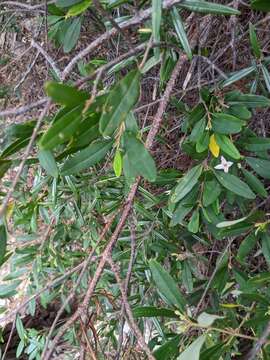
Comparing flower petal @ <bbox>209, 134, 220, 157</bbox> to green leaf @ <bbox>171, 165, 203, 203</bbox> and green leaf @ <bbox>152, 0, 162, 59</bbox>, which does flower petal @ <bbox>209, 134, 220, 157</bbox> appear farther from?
green leaf @ <bbox>152, 0, 162, 59</bbox>

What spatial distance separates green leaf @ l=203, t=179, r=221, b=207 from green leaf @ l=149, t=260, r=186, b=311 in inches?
7.2

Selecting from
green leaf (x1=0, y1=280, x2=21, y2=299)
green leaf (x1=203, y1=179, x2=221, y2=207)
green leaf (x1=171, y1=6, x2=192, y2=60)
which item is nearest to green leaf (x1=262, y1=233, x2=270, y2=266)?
green leaf (x1=203, y1=179, x2=221, y2=207)

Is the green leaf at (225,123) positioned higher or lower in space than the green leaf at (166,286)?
higher

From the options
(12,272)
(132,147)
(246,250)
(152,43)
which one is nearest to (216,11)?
(152,43)

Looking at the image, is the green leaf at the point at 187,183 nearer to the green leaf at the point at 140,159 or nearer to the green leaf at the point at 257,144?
the green leaf at the point at 257,144

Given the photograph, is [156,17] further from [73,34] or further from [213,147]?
[73,34]

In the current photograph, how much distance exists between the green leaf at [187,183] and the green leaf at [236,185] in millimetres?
42

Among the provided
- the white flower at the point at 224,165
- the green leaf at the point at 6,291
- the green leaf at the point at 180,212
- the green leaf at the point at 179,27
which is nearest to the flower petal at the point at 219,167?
the white flower at the point at 224,165

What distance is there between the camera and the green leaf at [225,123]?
780mm

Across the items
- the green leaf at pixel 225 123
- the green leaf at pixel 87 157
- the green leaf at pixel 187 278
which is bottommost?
the green leaf at pixel 187 278

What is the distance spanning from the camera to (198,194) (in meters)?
0.91

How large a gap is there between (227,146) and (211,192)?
102mm

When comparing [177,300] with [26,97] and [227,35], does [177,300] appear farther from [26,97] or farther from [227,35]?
[26,97]

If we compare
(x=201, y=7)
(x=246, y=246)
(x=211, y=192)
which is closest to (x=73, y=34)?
(x=201, y=7)
